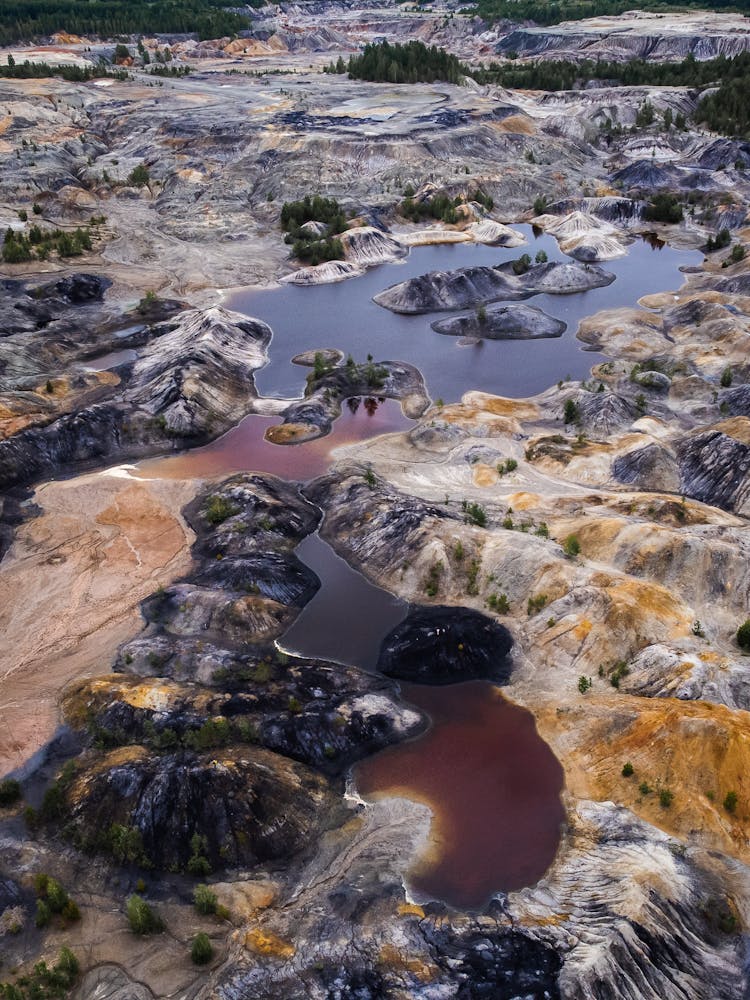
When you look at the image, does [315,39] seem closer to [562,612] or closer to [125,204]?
[125,204]

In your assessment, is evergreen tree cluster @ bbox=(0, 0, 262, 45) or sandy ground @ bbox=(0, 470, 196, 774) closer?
sandy ground @ bbox=(0, 470, 196, 774)

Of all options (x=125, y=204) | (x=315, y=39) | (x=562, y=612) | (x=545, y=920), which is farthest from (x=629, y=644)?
(x=315, y=39)

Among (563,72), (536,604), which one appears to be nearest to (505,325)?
(536,604)

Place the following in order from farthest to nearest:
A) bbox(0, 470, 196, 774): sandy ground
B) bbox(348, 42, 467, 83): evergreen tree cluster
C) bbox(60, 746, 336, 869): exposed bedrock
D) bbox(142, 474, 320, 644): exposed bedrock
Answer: bbox(348, 42, 467, 83): evergreen tree cluster, bbox(142, 474, 320, 644): exposed bedrock, bbox(0, 470, 196, 774): sandy ground, bbox(60, 746, 336, 869): exposed bedrock

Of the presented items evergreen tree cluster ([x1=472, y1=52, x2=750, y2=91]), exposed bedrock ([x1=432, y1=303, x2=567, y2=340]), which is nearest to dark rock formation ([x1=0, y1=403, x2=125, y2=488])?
exposed bedrock ([x1=432, y1=303, x2=567, y2=340])

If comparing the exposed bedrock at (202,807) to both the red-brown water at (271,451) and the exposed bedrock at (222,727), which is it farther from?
the red-brown water at (271,451)

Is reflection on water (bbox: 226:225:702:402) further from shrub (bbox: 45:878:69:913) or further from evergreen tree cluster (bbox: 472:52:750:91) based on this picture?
evergreen tree cluster (bbox: 472:52:750:91)

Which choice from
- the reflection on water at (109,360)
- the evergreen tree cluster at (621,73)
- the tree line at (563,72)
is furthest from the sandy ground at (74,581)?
the evergreen tree cluster at (621,73)

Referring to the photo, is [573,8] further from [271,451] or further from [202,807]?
[202,807]
